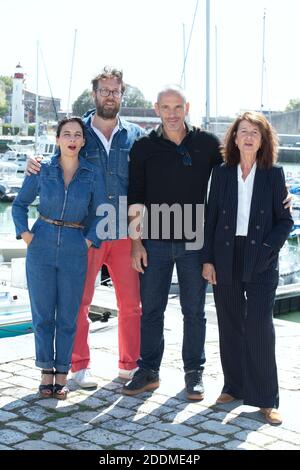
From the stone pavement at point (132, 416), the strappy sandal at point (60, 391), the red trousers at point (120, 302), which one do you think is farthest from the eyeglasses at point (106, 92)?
the stone pavement at point (132, 416)

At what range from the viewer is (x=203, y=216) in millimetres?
5074

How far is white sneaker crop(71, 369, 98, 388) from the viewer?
203 inches

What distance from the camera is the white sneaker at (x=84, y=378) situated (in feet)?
17.0

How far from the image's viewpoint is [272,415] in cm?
457

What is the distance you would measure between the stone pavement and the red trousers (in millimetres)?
207

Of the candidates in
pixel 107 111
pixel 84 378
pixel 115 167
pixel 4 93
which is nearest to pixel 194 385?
pixel 84 378

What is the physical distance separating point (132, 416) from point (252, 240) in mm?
1293

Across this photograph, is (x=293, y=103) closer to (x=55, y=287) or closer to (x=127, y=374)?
(x=127, y=374)

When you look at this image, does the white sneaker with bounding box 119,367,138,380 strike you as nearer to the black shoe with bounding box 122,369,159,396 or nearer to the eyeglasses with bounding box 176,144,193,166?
the black shoe with bounding box 122,369,159,396

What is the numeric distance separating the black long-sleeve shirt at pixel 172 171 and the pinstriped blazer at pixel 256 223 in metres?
0.24

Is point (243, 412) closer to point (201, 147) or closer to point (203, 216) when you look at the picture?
point (203, 216)

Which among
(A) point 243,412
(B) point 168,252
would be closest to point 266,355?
(A) point 243,412

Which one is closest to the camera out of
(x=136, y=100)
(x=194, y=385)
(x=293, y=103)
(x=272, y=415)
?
(x=272, y=415)

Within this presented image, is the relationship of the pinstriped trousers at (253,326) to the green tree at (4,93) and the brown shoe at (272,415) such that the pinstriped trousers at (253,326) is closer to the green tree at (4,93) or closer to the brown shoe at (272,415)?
the brown shoe at (272,415)
